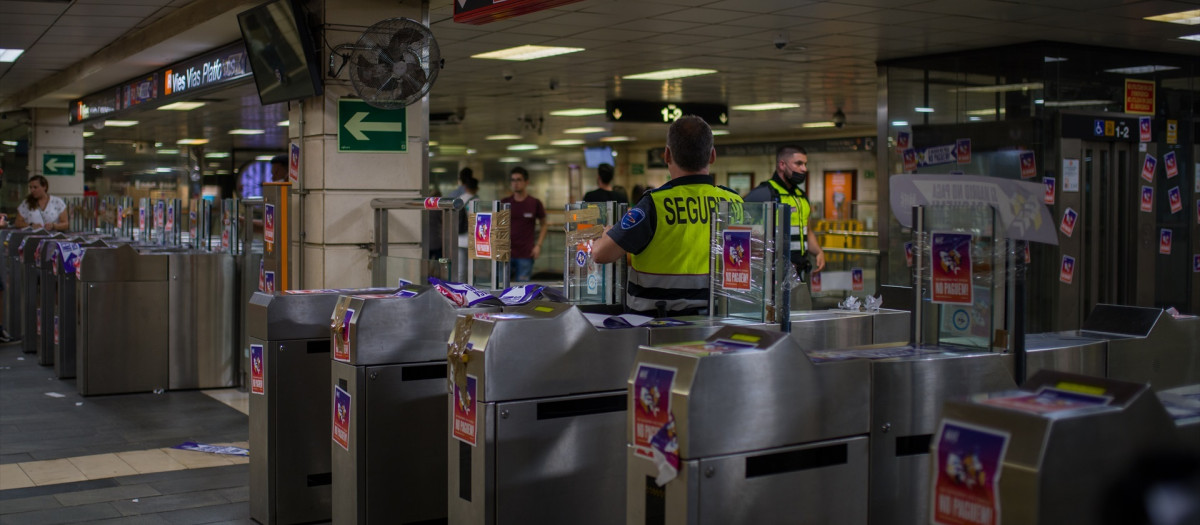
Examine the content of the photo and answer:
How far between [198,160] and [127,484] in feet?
76.7

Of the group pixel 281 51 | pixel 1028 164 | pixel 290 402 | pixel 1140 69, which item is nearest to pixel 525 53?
pixel 281 51

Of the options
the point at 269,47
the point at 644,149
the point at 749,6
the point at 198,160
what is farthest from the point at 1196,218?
the point at 198,160

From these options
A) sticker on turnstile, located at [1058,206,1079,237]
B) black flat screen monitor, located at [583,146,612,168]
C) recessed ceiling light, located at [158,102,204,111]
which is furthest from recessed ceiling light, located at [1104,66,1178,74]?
black flat screen monitor, located at [583,146,612,168]

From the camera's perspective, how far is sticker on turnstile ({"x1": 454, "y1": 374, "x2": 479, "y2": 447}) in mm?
3209

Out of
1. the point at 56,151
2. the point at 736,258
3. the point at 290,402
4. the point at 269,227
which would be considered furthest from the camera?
the point at 56,151

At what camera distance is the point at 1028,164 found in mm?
9203

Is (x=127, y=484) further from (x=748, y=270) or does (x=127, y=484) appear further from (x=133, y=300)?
(x=748, y=270)

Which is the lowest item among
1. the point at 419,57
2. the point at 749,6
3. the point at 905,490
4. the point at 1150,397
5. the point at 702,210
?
the point at 905,490

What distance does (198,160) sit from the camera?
27062mm

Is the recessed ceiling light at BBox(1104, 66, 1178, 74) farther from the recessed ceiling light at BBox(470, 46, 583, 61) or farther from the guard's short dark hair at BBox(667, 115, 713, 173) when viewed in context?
the guard's short dark hair at BBox(667, 115, 713, 173)

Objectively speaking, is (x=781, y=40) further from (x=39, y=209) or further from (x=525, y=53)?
(x=39, y=209)

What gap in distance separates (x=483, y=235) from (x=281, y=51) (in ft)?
8.60

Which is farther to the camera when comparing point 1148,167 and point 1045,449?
point 1148,167

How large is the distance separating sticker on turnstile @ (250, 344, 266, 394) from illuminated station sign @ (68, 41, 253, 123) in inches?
140
